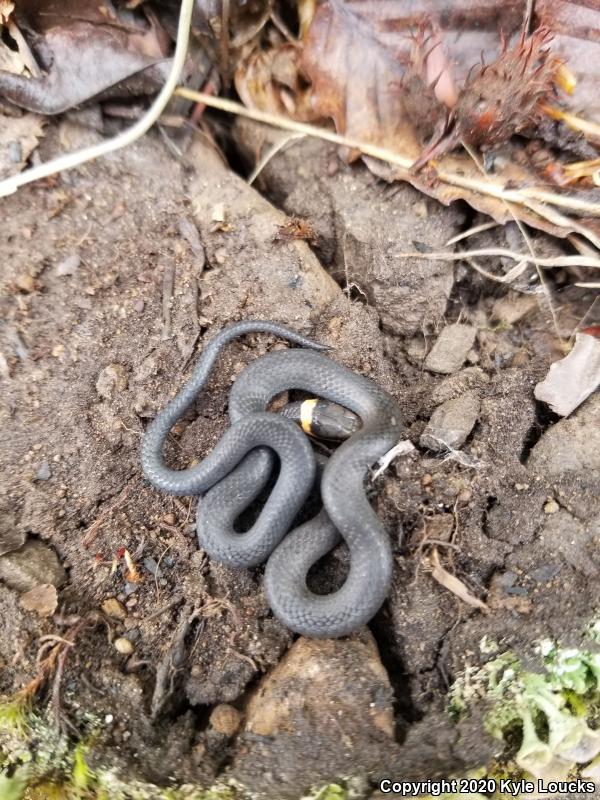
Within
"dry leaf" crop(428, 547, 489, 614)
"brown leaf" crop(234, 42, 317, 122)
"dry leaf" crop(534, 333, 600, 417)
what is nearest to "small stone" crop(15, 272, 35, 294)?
"brown leaf" crop(234, 42, 317, 122)

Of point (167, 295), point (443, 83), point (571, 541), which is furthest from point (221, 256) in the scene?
point (571, 541)

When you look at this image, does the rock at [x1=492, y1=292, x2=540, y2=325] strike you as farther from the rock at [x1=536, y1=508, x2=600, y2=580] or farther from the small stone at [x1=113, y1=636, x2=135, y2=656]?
the small stone at [x1=113, y1=636, x2=135, y2=656]

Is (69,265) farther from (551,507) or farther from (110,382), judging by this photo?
(551,507)

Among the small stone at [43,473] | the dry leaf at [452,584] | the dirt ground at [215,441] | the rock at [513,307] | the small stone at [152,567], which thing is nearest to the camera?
the dirt ground at [215,441]

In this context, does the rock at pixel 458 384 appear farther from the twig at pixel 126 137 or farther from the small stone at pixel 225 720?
the twig at pixel 126 137

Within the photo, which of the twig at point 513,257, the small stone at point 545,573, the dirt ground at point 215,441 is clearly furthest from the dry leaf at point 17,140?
the small stone at point 545,573
